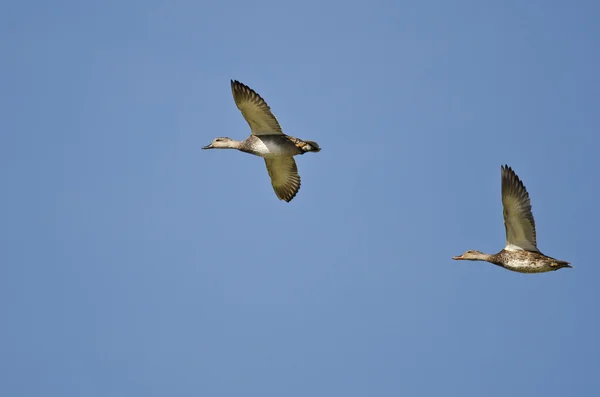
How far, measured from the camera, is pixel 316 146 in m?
27.8

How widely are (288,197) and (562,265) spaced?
8.35 meters

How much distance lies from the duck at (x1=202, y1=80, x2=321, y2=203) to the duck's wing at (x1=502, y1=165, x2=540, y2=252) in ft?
16.4

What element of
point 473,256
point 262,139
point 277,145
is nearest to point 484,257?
point 473,256

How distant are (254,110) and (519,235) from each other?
24.7 ft

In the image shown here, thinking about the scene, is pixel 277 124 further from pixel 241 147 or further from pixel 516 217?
pixel 516 217

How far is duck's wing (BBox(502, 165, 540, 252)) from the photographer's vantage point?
26578 millimetres

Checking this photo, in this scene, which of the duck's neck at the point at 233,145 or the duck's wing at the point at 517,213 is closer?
the duck's wing at the point at 517,213

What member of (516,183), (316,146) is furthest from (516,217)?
(316,146)

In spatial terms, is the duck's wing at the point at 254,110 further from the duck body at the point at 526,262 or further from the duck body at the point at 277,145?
the duck body at the point at 526,262

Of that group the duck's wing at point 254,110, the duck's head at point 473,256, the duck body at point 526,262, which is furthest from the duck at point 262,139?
the duck body at point 526,262

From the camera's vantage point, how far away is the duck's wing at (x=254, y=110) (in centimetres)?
2694

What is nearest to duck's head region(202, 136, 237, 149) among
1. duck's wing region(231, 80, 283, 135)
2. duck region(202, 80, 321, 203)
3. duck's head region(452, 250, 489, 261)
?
duck region(202, 80, 321, 203)

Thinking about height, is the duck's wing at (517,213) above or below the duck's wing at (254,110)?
below

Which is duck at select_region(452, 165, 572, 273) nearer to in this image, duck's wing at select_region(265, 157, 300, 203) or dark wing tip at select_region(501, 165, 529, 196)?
dark wing tip at select_region(501, 165, 529, 196)
